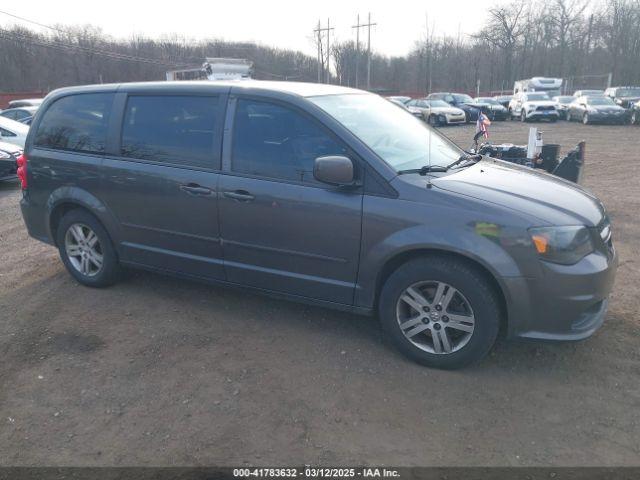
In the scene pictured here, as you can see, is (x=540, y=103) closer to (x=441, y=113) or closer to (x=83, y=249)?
(x=441, y=113)

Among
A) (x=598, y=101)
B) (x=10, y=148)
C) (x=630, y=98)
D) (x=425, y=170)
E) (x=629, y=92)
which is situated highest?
(x=629, y=92)

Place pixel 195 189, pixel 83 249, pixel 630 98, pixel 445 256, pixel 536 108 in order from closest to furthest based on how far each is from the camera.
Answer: pixel 445 256 → pixel 195 189 → pixel 83 249 → pixel 536 108 → pixel 630 98

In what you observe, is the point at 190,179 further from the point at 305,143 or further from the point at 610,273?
the point at 610,273

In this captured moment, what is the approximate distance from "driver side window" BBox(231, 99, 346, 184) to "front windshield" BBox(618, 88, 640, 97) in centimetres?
3413

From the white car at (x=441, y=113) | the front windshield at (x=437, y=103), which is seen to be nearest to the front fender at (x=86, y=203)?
the white car at (x=441, y=113)

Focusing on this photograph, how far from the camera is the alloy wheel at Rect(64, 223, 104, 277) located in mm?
4906

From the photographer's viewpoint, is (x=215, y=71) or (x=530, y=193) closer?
(x=530, y=193)

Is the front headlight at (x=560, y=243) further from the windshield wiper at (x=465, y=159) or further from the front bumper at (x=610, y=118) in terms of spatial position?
the front bumper at (x=610, y=118)

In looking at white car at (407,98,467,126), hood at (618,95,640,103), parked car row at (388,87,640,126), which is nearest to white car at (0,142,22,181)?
parked car row at (388,87,640,126)

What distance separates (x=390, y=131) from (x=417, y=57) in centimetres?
7469

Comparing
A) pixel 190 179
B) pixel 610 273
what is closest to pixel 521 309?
pixel 610 273

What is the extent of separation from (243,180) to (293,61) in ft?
221

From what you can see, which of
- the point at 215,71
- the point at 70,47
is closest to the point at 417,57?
the point at 70,47

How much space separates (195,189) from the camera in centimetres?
405
